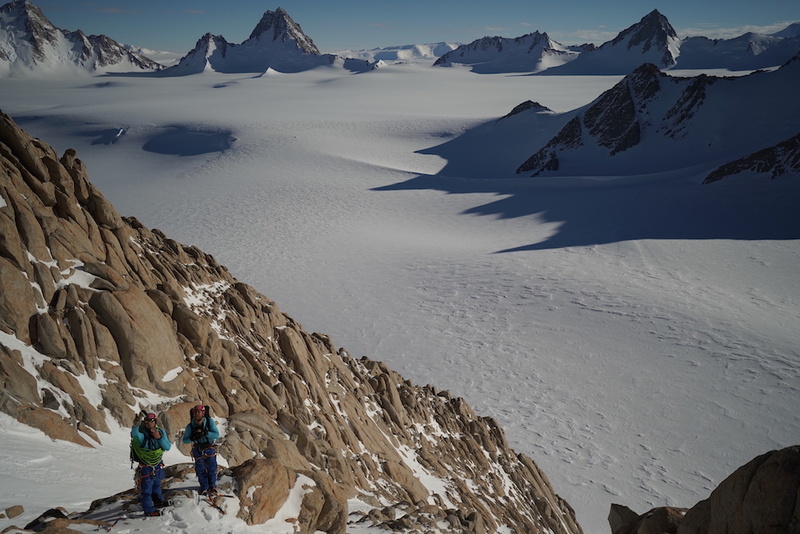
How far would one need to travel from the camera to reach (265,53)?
188125 millimetres

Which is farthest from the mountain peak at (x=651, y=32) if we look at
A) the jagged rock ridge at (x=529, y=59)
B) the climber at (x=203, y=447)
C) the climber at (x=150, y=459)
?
the climber at (x=150, y=459)

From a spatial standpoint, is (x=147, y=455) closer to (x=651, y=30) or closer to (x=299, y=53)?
(x=651, y=30)

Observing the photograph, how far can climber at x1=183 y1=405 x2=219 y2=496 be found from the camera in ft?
21.6

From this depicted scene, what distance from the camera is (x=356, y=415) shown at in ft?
45.5

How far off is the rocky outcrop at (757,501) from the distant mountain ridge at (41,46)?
681ft

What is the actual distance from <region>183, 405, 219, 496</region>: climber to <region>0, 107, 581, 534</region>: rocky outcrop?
0.48 metres

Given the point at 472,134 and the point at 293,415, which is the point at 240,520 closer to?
the point at 293,415

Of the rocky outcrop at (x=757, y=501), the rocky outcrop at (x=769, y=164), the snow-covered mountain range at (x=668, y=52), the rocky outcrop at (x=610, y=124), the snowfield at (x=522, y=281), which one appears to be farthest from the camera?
the snow-covered mountain range at (x=668, y=52)

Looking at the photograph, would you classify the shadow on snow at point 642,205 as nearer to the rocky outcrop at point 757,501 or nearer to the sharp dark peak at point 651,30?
the rocky outcrop at point 757,501

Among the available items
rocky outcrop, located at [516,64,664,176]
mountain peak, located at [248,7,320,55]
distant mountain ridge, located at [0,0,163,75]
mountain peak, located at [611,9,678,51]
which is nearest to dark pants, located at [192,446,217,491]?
rocky outcrop, located at [516,64,664,176]

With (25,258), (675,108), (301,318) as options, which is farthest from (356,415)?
(675,108)

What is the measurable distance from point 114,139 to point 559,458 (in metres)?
76.2

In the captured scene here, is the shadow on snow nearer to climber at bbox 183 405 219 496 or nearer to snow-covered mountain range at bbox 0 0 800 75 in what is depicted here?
climber at bbox 183 405 219 496

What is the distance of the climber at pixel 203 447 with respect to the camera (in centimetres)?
658
